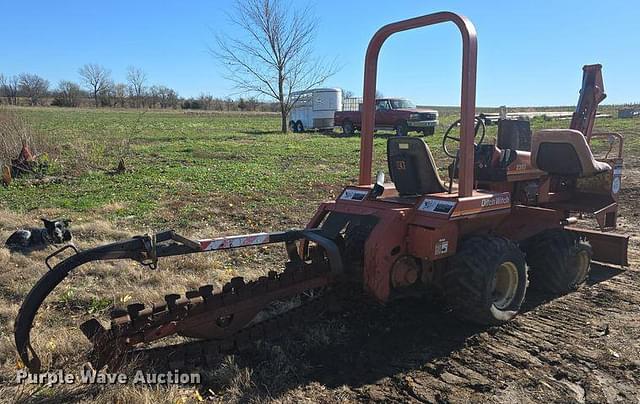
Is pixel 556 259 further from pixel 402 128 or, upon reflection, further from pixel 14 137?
pixel 402 128

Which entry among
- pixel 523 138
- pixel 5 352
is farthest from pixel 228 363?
pixel 523 138

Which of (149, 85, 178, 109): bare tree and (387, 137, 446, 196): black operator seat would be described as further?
(149, 85, 178, 109): bare tree

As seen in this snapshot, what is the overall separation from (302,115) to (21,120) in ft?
65.6

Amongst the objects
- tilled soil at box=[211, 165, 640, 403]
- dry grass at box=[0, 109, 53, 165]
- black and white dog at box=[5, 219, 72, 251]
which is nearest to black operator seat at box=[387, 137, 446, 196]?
tilled soil at box=[211, 165, 640, 403]

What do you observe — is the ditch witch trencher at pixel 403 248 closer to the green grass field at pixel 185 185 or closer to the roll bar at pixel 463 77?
the roll bar at pixel 463 77

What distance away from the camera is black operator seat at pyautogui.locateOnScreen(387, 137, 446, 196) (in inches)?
177

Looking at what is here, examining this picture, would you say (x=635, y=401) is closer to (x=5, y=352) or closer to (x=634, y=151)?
(x=5, y=352)

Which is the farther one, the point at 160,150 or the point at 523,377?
the point at 160,150

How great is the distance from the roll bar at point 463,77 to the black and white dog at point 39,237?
3.94m

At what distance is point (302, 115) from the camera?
3172cm

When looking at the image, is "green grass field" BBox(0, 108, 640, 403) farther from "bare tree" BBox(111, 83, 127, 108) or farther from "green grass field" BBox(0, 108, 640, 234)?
"bare tree" BBox(111, 83, 127, 108)

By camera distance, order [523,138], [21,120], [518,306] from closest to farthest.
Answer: [518,306], [523,138], [21,120]

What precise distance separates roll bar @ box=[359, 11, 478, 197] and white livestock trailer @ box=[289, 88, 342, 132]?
26227 millimetres

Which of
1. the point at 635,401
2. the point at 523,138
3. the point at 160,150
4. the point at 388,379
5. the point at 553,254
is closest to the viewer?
the point at 635,401
